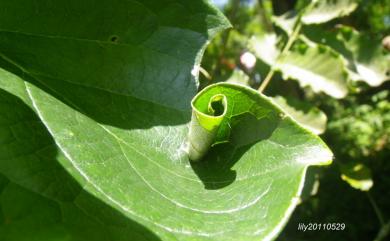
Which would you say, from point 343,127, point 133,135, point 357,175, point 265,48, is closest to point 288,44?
point 265,48

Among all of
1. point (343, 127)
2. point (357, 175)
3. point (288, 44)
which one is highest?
point (288, 44)

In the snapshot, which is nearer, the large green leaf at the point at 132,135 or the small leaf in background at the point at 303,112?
the large green leaf at the point at 132,135

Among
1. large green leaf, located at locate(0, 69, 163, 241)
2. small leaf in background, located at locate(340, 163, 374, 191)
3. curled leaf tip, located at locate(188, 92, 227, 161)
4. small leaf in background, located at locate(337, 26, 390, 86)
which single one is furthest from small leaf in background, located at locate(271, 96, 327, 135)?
large green leaf, located at locate(0, 69, 163, 241)

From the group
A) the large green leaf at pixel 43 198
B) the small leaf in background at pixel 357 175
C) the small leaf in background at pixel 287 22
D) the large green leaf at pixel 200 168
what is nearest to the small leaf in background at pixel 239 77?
the small leaf in background at pixel 287 22

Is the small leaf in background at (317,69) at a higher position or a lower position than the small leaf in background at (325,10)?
lower

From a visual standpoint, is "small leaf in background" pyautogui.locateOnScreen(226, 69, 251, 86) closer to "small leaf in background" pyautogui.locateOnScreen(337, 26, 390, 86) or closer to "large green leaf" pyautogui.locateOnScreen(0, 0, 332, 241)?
"small leaf in background" pyautogui.locateOnScreen(337, 26, 390, 86)

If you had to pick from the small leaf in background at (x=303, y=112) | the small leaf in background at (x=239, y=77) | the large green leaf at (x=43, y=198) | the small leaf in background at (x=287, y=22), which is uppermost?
the large green leaf at (x=43, y=198)

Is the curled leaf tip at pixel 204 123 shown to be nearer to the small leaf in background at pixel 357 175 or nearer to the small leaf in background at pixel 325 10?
the small leaf in background at pixel 325 10

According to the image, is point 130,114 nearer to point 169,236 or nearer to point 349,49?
Answer: point 169,236

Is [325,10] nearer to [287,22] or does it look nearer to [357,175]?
[287,22]
